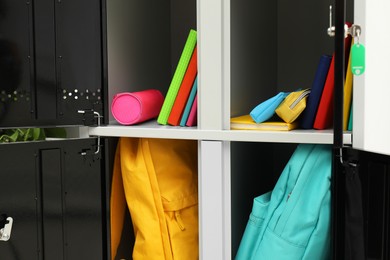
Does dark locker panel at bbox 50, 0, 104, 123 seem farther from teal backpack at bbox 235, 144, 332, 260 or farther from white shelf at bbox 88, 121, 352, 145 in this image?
teal backpack at bbox 235, 144, 332, 260

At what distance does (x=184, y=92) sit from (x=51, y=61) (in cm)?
34

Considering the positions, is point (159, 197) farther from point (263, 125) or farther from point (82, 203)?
point (263, 125)

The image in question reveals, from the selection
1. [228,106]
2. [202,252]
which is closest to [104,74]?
[228,106]

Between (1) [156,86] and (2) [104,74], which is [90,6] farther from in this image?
(1) [156,86]

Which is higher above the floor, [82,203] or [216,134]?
[216,134]

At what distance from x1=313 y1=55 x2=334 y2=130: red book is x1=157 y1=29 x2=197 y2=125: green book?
353mm

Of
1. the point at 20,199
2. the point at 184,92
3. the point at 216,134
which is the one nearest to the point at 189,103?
the point at 184,92

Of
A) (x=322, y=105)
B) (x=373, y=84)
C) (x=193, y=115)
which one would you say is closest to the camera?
(x=373, y=84)

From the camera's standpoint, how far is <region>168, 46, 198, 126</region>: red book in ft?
4.45

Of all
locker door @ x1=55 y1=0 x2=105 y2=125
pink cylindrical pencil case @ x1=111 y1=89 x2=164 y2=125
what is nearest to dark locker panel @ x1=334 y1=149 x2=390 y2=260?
pink cylindrical pencil case @ x1=111 y1=89 x2=164 y2=125

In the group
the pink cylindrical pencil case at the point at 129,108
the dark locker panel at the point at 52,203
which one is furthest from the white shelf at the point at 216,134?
the dark locker panel at the point at 52,203

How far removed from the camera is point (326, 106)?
1.26 meters

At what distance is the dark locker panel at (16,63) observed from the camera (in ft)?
3.98

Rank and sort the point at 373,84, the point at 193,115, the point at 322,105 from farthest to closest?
1. the point at 193,115
2. the point at 322,105
3. the point at 373,84
